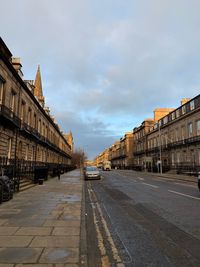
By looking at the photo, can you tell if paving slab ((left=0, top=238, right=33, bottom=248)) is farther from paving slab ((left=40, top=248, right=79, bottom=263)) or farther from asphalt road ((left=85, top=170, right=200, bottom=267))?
asphalt road ((left=85, top=170, right=200, bottom=267))

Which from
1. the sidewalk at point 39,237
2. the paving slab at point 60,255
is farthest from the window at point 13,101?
the paving slab at point 60,255

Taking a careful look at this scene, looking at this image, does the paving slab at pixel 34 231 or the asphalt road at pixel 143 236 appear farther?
the paving slab at pixel 34 231

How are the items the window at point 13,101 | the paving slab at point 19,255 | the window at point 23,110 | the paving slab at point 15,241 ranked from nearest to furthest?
1. the paving slab at point 19,255
2. the paving slab at point 15,241
3. the window at point 13,101
4. the window at point 23,110

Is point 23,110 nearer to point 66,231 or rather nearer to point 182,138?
point 66,231

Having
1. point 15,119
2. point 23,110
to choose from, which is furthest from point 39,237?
point 23,110

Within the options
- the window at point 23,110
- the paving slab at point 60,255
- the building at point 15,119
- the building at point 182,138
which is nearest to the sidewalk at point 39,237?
the paving slab at point 60,255

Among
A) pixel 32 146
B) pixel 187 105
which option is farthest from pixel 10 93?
pixel 187 105

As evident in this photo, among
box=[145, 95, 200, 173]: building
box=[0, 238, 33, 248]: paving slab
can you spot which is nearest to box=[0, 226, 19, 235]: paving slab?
box=[0, 238, 33, 248]: paving slab

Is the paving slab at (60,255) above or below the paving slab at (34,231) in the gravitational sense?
below

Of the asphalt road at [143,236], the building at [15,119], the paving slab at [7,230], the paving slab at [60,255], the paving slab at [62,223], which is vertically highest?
the building at [15,119]

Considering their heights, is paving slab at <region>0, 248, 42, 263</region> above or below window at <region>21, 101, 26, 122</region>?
below

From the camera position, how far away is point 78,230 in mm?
6516

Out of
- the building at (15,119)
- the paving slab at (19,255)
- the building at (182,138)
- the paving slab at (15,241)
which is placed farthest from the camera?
the building at (182,138)

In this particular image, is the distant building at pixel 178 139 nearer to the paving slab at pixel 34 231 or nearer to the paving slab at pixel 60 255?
the paving slab at pixel 34 231
